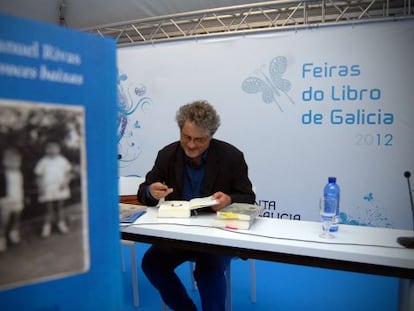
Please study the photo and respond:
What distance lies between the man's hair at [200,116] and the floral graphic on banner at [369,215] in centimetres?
201

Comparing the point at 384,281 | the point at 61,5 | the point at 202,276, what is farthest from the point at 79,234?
the point at 61,5

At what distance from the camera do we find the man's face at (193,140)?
1810 millimetres

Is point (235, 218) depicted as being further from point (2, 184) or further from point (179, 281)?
point (2, 184)

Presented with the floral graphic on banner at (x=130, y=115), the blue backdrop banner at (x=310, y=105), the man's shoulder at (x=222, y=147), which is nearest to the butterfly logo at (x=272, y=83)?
the blue backdrop banner at (x=310, y=105)

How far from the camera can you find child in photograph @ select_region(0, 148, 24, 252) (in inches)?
17.3

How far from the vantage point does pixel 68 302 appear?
1.66 feet

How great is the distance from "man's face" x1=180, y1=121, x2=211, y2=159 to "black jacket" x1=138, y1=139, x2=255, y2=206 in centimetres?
7

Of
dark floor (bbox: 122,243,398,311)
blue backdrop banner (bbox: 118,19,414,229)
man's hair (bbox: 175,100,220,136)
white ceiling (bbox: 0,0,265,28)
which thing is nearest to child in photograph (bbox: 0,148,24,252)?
man's hair (bbox: 175,100,220,136)

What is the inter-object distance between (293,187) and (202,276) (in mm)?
2008

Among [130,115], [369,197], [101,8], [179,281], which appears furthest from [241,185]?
[101,8]

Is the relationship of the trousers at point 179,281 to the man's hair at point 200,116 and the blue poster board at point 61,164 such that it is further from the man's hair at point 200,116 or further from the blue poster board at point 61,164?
the blue poster board at point 61,164

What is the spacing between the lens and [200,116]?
1808 mm

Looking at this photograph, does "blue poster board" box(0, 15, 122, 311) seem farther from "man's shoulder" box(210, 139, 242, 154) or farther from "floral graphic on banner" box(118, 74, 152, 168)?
"floral graphic on banner" box(118, 74, 152, 168)

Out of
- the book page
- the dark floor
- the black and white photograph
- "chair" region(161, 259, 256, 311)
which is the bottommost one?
the dark floor
